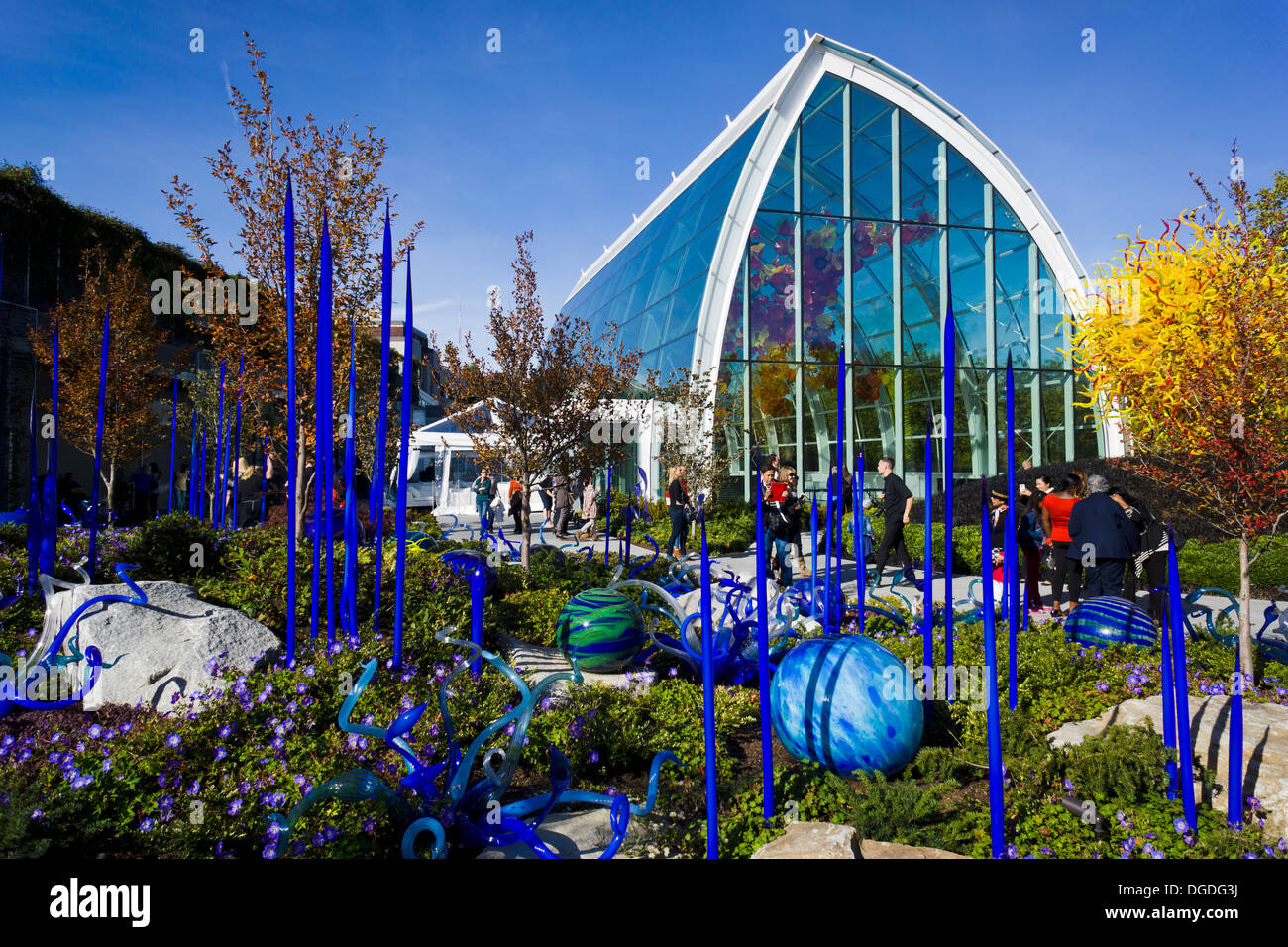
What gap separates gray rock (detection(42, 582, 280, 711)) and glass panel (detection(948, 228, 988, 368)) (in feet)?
56.0

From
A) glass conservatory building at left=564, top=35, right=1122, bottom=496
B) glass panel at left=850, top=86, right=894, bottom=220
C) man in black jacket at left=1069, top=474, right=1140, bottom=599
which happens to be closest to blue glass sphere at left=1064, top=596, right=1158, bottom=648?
man in black jacket at left=1069, top=474, right=1140, bottom=599

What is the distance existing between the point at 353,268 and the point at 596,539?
25.7 feet

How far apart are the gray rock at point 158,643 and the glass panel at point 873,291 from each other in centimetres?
1477

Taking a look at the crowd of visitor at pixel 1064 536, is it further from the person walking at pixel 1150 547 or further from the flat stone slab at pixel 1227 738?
the flat stone slab at pixel 1227 738

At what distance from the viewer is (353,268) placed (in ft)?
21.9

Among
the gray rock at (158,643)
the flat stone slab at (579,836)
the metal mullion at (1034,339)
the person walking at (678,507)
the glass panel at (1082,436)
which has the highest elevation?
the metal mullion at (1034,339)

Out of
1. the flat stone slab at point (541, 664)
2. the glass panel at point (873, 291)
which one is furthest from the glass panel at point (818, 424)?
the flat stone slab at point (541, 664)

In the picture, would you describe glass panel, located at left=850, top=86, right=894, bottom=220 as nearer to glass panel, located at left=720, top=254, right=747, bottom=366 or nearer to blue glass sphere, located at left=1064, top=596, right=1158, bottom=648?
glass panel, located at left=720, top=254, right=747, bottom=366

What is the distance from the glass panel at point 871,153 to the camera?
648 inches

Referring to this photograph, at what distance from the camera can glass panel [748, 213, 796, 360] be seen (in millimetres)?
15414

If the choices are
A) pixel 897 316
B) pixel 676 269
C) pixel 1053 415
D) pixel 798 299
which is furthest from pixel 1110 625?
pixel 676 269

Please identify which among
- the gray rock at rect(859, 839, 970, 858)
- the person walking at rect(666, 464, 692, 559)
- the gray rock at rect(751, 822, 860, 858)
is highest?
the person walking at rect(666, 464, 692, 559)
